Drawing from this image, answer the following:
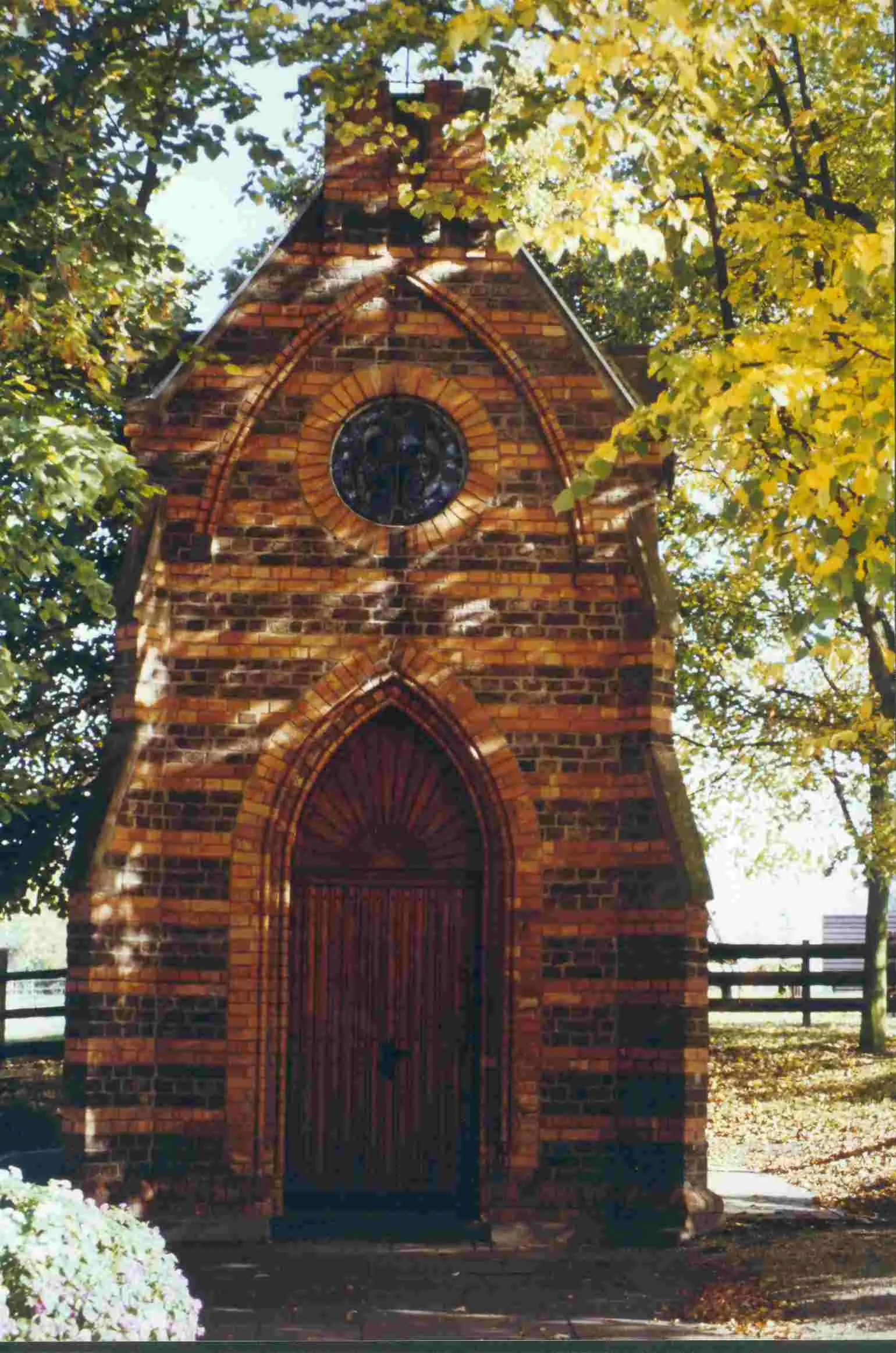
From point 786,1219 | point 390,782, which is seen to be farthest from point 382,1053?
point 786,1219

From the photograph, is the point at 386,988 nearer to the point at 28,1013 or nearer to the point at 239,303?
the point at 28,1013

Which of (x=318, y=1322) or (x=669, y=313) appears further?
(x=669, y=313)

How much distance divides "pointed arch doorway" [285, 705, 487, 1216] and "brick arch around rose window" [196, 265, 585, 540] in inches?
67.2

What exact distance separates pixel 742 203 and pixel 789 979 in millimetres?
10027

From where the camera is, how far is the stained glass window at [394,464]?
33.8ft

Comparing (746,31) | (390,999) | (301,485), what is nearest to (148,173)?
(301,485)

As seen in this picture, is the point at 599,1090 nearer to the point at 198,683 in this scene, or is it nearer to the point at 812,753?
the point at 198,683

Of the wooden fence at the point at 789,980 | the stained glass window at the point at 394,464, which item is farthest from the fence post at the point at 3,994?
the wooden fence at the point at 789,980

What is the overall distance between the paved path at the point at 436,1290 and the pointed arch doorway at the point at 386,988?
22.3 inches

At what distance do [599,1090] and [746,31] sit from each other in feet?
19.5

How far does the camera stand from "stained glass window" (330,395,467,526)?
10.3 m

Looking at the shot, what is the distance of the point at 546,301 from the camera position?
34.2 feet

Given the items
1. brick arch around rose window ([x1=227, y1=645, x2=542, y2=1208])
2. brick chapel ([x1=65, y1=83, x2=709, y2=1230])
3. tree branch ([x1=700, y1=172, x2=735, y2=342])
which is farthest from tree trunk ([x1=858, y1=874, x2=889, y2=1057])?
tree branch ([x1=700, y1=172, x2=735, y2=342])

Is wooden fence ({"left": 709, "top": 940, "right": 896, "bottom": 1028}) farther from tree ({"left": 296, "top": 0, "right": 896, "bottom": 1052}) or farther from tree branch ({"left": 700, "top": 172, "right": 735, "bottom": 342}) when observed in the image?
tree branch ({"left": 700, "top": 172, "right": 735, "bottom": 342})
